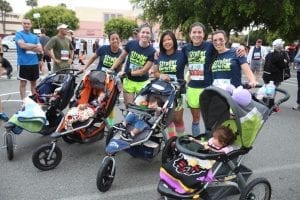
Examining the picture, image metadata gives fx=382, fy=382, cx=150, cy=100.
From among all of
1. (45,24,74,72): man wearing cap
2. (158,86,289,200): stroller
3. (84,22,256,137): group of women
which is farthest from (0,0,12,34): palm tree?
(158,86,289,200): stroller

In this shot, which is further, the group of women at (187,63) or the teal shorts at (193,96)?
the teal shorts at (193,96)

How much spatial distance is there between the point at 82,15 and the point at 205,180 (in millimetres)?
97163

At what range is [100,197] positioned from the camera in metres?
4.00

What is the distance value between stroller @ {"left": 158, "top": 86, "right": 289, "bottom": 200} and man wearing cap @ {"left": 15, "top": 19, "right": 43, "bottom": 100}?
4655 mm

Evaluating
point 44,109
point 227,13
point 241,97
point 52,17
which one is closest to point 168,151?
point 241,97

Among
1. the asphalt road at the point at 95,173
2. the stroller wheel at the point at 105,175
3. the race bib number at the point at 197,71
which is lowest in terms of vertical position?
the asphalt road at the point at 95,173

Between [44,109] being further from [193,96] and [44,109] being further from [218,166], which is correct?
[218,166]

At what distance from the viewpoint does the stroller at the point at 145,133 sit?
4.11m

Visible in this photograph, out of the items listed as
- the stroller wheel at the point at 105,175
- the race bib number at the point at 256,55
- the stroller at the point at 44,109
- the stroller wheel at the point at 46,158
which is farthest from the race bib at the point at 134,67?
the race bib number at the point at 256,55

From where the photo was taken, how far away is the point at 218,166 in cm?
342

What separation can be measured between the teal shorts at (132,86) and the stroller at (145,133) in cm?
80

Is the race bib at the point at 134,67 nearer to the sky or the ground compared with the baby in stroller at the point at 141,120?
nearer to the sky

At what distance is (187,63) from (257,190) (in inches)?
80.0

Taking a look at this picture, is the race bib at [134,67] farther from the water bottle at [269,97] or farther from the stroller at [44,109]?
the water bottle at [269,97]
